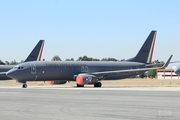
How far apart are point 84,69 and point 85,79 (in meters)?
4.14

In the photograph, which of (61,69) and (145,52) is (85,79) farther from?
(145,52)

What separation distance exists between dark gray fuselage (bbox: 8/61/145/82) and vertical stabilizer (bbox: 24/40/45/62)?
1907 centimetres

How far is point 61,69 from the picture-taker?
59.9m

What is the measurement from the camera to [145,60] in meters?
69.2

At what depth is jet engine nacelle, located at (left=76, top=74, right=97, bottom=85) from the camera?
5844cm

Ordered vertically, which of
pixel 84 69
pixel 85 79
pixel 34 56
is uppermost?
pixel 34 56

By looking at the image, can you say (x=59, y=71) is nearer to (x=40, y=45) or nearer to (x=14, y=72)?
(x=14, y=72)

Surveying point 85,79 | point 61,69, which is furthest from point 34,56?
point 85,79

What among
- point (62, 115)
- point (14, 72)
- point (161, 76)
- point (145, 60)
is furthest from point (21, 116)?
point (161, 76)

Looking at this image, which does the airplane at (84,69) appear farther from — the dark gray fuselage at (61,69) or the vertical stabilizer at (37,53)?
the vertical stabilizer at (37,53)

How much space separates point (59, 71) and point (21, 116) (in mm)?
43441

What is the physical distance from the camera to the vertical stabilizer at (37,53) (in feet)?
261

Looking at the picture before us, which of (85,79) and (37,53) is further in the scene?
(37,53)

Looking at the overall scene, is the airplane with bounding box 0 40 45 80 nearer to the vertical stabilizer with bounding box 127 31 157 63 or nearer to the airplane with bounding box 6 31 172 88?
the airplane with bounding box 6 31 172 88
